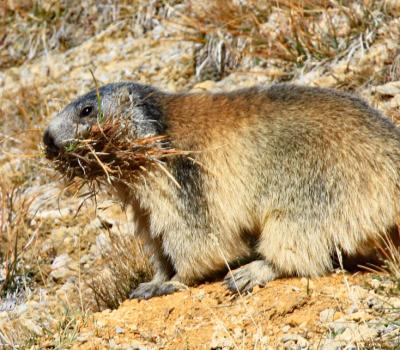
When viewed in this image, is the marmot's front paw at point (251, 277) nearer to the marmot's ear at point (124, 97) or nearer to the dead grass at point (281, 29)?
the marmot's ear at point (124, 97)

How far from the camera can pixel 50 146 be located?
627 centimetres

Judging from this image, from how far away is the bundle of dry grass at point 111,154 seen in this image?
6203 millimetres

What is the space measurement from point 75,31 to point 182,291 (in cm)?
704

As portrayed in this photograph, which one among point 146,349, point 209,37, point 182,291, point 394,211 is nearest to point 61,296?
point 182,291

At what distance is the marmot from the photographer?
5.95 metres

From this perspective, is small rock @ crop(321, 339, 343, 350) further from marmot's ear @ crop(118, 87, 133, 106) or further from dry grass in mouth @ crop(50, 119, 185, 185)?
marmot's ear @ crop(118, 87, 133, 106)

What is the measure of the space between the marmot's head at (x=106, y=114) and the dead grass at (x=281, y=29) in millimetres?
3593

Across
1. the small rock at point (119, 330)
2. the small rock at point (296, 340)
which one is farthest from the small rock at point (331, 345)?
the small rock at point (119, 330)

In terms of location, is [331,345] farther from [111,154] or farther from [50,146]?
[50,146]

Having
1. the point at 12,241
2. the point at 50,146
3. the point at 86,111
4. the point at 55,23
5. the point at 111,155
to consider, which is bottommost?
the point at 12,241

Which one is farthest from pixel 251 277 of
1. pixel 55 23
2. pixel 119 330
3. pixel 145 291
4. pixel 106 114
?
pixel 55 23

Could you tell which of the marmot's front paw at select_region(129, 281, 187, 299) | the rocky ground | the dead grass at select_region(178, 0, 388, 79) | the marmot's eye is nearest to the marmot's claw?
the marmot's front paw at select_region(129, 281, 187, 299)

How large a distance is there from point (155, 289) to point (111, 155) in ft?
4.12

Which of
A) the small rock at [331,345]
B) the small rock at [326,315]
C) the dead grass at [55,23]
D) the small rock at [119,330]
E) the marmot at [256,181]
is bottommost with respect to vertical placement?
the small rock at [326,315]
